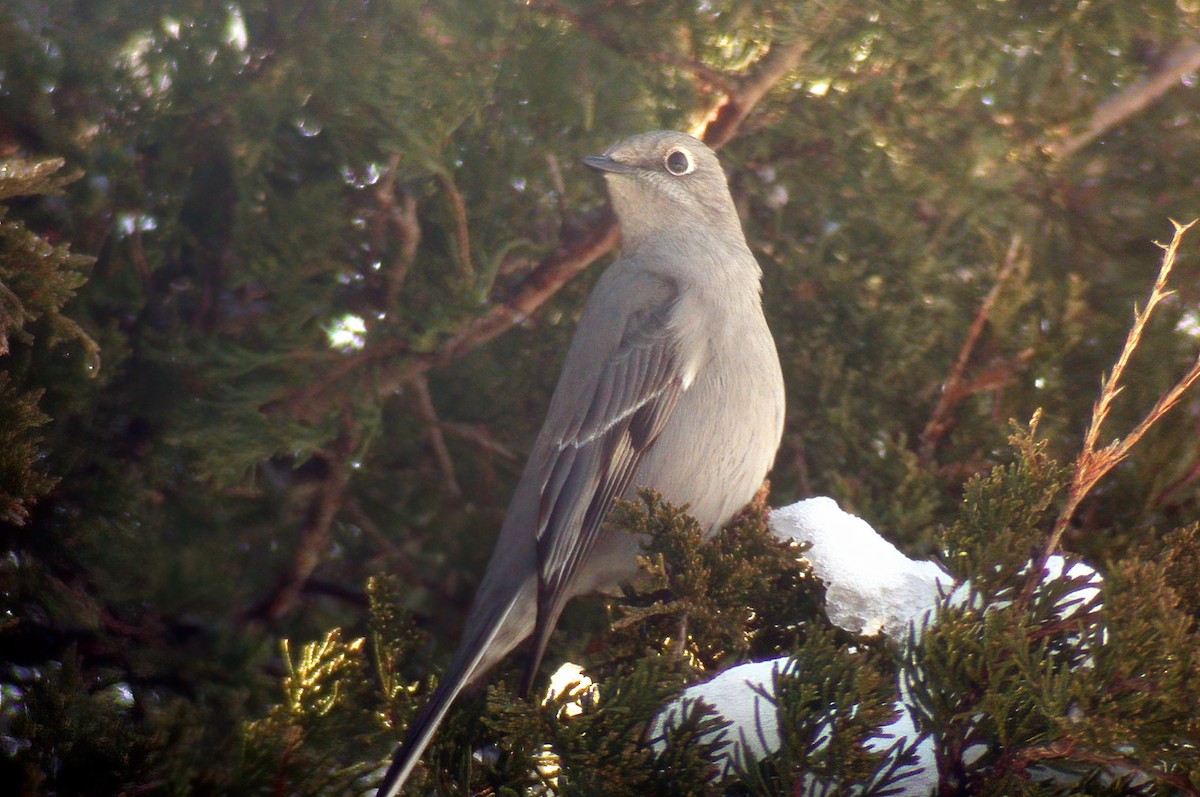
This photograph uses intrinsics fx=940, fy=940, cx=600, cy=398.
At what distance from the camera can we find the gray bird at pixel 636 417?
84.9 inches

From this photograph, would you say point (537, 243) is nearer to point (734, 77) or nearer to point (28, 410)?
point (734, 77)

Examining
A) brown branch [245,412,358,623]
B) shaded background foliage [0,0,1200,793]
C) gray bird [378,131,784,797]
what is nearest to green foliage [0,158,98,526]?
shaded background foliage [0,0,1200,793]

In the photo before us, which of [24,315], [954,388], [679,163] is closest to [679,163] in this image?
[679,163]

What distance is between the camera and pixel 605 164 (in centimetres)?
235

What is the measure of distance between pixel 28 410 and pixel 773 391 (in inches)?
59.4

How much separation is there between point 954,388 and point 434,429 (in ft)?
4.26

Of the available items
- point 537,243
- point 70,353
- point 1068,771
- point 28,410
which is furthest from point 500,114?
point 1068,771

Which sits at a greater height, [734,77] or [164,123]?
[734,77]

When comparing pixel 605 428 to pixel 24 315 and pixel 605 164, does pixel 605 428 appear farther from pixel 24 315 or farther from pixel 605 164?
pixel 24 315

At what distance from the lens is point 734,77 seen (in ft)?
8.02

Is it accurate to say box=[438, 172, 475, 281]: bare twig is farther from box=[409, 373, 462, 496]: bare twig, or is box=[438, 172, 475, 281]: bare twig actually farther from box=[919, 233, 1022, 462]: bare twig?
box=[919, 233, 1022, 462]: bare twig

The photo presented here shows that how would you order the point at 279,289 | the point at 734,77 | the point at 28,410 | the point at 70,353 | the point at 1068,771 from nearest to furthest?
the point at 1068,771 → the point at 28,410 → the point at 70,353 → the point at 279,289 → the point at 734,77

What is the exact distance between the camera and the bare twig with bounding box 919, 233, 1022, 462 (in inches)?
87.9

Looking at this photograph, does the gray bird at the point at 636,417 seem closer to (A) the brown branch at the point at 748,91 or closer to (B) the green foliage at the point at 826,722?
(A) the brown branch at the point at 748,91
